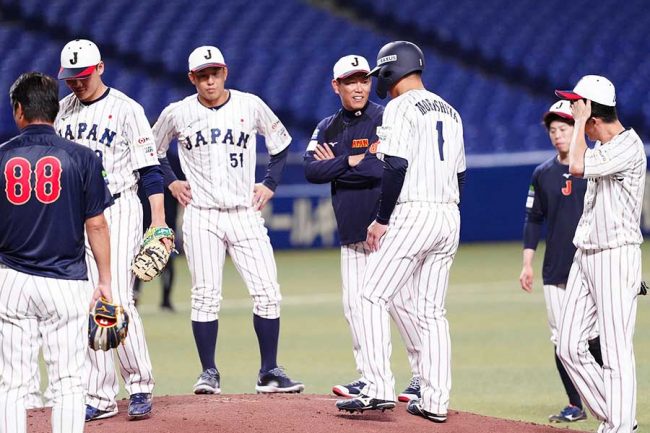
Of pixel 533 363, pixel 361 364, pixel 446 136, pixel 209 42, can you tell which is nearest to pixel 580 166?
pixel 446 136

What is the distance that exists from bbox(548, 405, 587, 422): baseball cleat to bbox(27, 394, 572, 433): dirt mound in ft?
2.95

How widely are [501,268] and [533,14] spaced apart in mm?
8997

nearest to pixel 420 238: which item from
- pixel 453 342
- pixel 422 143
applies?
pixel 422 143

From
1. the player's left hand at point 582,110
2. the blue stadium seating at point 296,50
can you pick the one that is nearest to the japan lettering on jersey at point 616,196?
the player's left hand at point 582,110

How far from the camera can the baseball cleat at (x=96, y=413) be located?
255 inches

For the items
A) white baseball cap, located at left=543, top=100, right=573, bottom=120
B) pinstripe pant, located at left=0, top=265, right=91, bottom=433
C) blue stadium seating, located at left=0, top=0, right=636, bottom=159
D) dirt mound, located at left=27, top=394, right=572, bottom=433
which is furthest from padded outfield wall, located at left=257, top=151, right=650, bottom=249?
pinstripe pant, located at left=0, top=265, right=91, bottom=433

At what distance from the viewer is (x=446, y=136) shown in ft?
21.2

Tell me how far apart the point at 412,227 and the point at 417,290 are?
1.31ft

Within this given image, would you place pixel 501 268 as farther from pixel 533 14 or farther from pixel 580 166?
pixel 580 166

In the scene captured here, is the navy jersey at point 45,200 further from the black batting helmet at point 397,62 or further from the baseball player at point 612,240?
the baseball player at point 612,240

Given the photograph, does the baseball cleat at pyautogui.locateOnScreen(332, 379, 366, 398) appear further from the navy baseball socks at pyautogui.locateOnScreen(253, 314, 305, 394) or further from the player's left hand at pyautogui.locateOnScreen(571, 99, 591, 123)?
the player's left hand at pyautogui.locateOnScreen(571, 99, 591, 123)

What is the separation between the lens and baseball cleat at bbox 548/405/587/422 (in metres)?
7.44

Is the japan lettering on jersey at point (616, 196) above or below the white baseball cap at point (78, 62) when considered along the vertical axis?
below

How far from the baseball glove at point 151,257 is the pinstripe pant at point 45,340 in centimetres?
117
